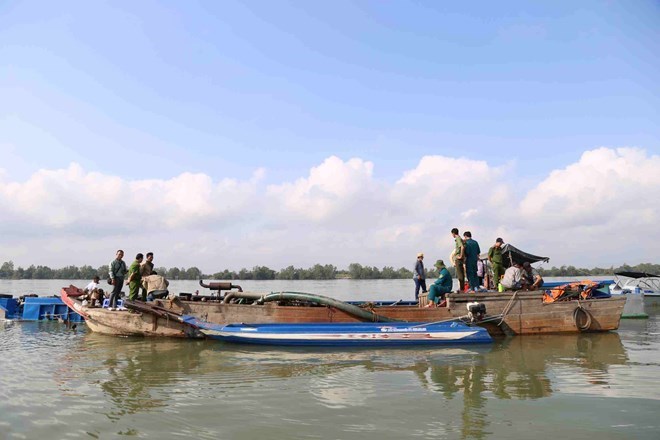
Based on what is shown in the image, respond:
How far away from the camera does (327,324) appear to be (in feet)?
36.5

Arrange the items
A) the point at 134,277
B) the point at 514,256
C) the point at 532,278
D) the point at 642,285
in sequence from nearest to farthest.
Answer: the point at 532,278, the point at 134,277, the point at 514,256, the point at 642,285

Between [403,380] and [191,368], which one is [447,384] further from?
[191,368]

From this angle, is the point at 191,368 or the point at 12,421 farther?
the point at 191,368

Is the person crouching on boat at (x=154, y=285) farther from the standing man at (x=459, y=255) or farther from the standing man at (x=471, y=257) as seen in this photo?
the standing man at (x=471, y=257)

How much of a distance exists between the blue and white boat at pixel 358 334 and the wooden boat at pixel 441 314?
2.92 ft

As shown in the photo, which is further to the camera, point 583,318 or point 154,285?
point 154,285

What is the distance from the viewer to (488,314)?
11.9m

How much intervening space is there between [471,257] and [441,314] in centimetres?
202

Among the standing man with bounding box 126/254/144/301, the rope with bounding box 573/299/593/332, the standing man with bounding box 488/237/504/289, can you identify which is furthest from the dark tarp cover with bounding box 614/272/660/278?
the standing man with bounding box 126/254/144/301

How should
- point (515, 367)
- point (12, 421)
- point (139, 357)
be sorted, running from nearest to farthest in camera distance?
point (12, 421)
point (515, 367)
point (139, 357)

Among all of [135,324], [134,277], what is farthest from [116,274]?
[135,324]

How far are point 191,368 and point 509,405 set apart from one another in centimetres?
583

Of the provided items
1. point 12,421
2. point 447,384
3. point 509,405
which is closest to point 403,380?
point 447,384

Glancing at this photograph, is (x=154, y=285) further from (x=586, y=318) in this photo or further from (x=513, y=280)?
(x=586, y=318)
